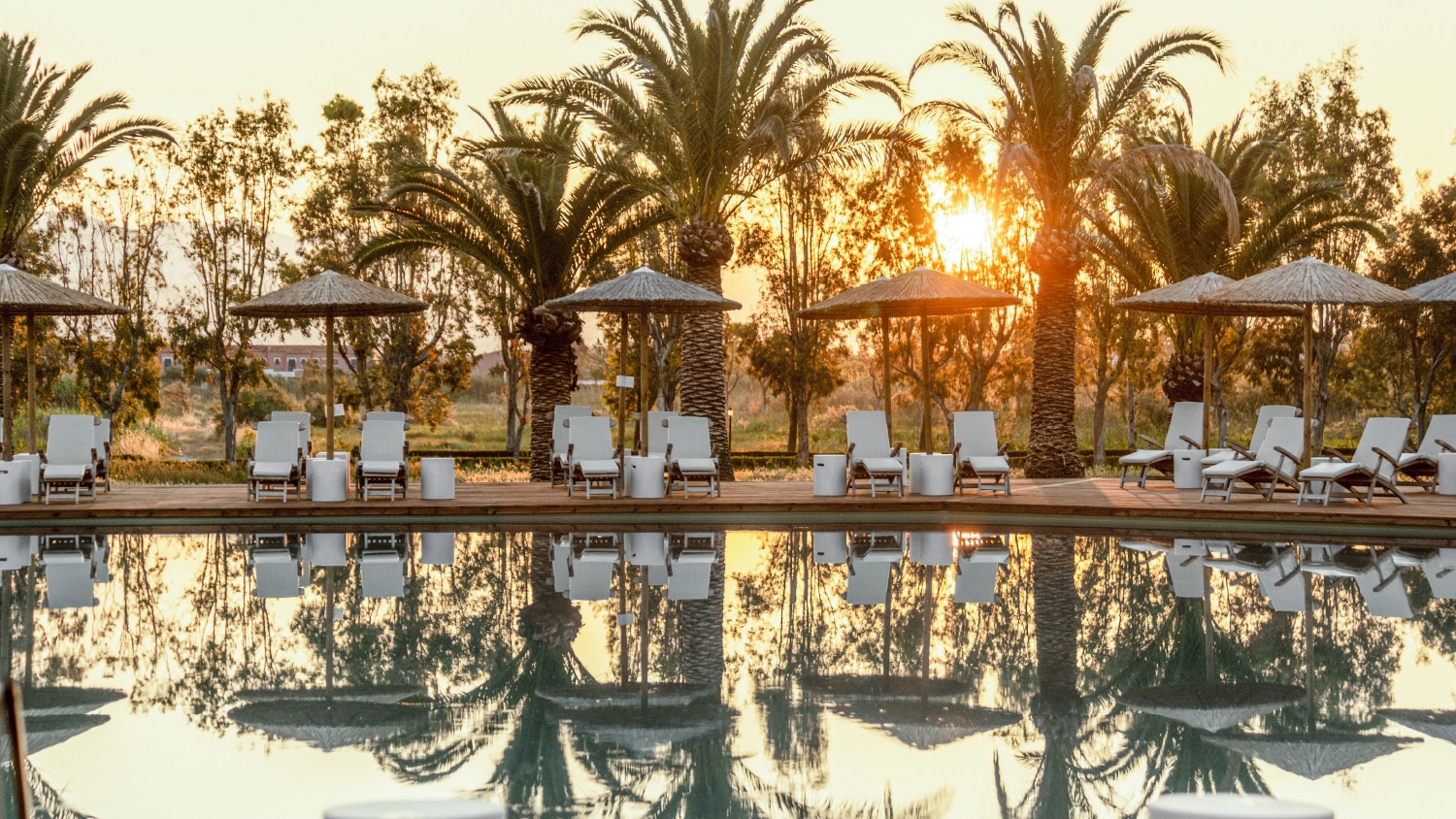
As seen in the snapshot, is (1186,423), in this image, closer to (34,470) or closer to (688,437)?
(688,437)

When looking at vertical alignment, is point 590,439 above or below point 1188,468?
above

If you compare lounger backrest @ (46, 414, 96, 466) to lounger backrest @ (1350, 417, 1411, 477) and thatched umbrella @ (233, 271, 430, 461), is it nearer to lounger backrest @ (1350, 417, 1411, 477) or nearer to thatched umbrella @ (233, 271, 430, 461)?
thatched umbrella @ (233, 271, 430, 461)

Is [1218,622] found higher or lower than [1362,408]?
lower

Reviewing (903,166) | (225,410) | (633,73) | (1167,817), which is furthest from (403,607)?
(903,166)

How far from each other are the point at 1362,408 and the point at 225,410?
26042 mm

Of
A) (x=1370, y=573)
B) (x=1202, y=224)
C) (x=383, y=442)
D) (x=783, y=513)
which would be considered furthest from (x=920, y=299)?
(x=1202, y=224)

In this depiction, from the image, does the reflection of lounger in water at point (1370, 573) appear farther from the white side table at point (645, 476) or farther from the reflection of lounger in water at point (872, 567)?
the white side table at point (645, 476)

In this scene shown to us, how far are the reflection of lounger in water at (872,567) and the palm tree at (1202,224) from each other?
373 inches

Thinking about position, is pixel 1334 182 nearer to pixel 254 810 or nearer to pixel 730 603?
pixel 730 603

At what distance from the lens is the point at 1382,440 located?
1392 cm

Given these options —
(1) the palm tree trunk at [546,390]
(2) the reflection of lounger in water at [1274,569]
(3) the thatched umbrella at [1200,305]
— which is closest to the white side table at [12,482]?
(1) the palm tree trunk at [546,390]

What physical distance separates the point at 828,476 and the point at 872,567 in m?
4.09

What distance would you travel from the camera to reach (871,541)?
12680 millimetres

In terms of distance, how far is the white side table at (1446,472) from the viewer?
49.8 ft
